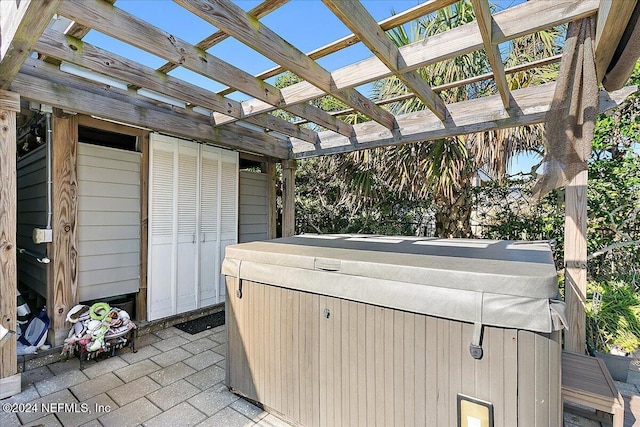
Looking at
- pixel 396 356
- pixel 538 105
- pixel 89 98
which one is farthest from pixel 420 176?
pixel 89 98

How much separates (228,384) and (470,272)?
2.11 meters

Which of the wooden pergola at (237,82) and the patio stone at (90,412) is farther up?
the wooden pergola at (237,82)

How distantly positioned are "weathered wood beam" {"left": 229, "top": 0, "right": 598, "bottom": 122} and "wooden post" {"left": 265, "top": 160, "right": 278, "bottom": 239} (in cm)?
299

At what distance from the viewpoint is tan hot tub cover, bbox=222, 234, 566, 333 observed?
4.69 ft

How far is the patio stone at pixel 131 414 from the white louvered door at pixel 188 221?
5.17 feet

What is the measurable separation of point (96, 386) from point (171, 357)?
2.16ft

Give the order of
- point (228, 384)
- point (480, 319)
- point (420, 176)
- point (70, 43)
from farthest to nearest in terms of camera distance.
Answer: point (420, 176) → point (228, 384) → point (70, 43) → point (480, 319)

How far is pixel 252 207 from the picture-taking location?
5316mm

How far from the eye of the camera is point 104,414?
2.29 metres

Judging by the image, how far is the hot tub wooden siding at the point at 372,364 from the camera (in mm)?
1436

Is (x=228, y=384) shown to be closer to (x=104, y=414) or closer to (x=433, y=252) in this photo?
(x=104, y=414)

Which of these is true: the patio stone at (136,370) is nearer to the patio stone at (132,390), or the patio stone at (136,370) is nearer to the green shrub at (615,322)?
the patio stone at (132,390)

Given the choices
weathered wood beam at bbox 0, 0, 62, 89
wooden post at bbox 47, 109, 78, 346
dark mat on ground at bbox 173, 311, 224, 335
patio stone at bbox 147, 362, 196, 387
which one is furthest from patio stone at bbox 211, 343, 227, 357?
weathered wood beam at bbox 0, 0, 62, 89

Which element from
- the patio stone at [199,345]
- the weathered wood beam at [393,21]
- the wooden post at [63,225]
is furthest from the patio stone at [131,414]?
the weathered wood beam at [393,21]
